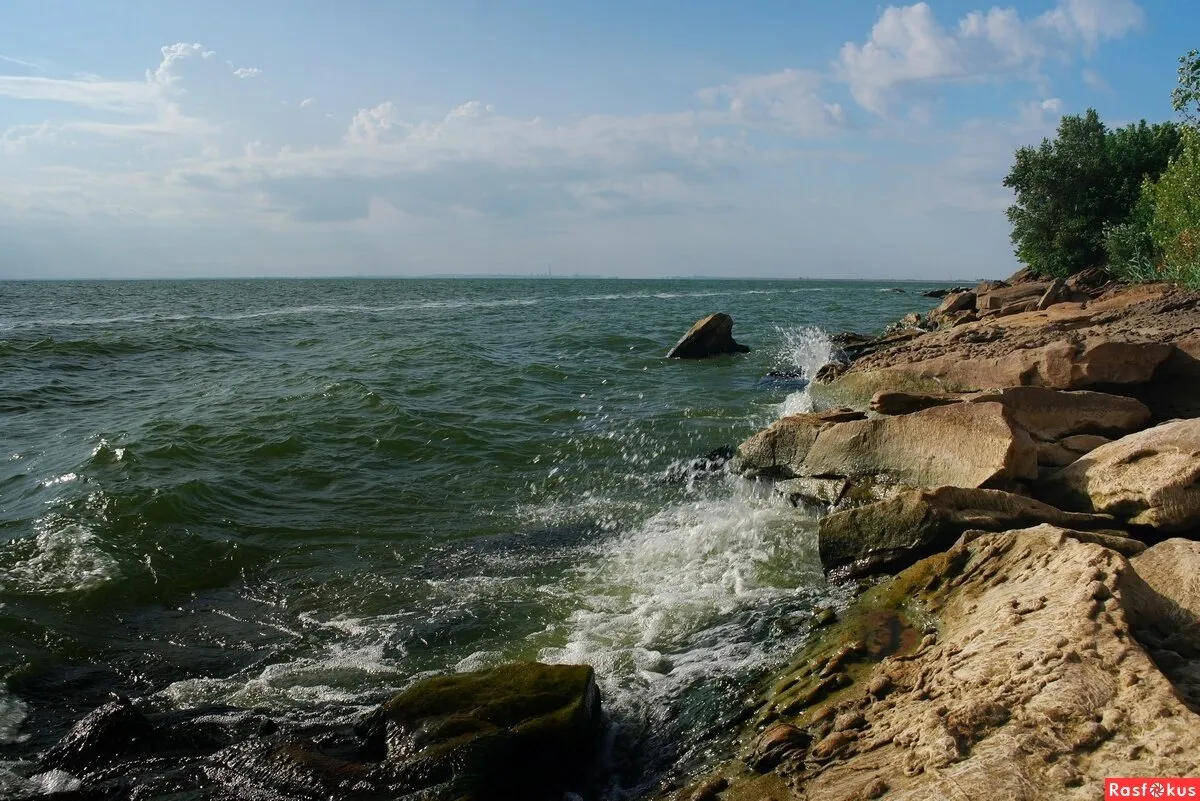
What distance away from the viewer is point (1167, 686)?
3.78m

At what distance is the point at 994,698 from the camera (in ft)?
13.4

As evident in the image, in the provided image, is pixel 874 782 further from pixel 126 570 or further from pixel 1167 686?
pixel 126 570

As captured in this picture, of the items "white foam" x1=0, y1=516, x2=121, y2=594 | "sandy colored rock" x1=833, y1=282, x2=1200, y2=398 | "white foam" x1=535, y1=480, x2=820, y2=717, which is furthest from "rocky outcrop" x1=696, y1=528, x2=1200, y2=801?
"white foam" x1=0, y1=516, x2=121, y2=594

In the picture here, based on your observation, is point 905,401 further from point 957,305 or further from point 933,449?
point 957,305

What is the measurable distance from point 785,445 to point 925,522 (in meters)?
4.01

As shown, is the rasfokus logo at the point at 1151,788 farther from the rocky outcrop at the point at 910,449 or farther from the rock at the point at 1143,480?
the rocky outcrop at the point at 910,449

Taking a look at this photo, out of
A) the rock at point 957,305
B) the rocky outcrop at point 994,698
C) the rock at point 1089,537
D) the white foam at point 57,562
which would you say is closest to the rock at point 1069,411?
the rock at point 1089,537

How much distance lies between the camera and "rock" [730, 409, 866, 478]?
1055 centimetres

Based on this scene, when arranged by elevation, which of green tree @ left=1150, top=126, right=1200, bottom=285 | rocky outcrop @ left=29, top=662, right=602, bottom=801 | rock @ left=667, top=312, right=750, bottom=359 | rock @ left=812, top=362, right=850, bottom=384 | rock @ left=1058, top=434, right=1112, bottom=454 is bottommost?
rocky outcrop @ left=29, top=662, right=602, bottom=801

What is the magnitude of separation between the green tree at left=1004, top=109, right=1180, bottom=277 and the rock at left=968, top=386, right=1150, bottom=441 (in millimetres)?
29199

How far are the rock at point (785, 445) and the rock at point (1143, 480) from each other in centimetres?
309

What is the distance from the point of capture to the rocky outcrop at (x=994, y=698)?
141 inches

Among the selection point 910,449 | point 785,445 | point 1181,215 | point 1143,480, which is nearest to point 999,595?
point 1143,480

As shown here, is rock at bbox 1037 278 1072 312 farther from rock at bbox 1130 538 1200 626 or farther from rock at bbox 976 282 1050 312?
rock at bbox 1130 538 1200 626
